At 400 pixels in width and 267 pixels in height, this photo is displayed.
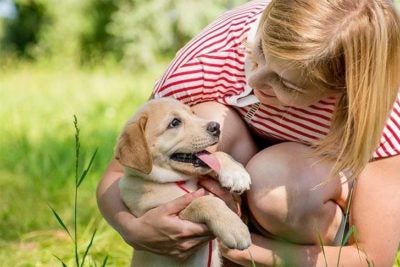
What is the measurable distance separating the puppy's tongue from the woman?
0.29 ft

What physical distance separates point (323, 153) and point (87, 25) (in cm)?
1396

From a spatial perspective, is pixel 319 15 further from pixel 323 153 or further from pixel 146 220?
pixel 146 220

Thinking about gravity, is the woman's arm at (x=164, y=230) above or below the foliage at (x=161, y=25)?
above

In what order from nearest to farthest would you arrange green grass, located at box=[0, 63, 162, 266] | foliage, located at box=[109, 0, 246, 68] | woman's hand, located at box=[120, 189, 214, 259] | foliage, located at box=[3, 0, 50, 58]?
woman's hand, located at box=[120, 189, 214, 259], green grass, located at box=[0, 63, 162, 266], foliage, located at box=[109, 0, 246, 68], foliage, located at box=[3, 0, 50, 58]

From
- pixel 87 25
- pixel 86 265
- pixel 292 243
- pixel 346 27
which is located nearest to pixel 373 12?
pixel 346 27

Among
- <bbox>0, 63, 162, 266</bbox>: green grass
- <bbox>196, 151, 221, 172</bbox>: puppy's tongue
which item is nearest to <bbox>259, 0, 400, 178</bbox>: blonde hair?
<bbox>196, 151, 221, 172</bbox>: puppy's tongue

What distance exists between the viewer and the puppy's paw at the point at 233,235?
2611 millimetres

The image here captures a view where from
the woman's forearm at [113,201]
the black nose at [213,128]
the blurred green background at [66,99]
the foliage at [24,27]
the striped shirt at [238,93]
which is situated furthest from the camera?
the foliage at [24,27]

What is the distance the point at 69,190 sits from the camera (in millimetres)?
4781

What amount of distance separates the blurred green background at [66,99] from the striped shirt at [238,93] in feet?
2.38

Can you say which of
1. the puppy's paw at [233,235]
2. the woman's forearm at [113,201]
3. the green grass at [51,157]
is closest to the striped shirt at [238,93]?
the woman's forearm at [113,201]

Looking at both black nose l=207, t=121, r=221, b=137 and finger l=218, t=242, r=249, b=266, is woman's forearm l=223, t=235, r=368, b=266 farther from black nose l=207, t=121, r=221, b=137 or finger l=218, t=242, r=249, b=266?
black nose l=207, t=121, r=221, b=137

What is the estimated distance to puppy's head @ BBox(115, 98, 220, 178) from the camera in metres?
2.87

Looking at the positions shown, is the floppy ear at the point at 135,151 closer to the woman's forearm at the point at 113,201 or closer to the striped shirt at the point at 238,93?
the woman's forearm at the point at 113,201
